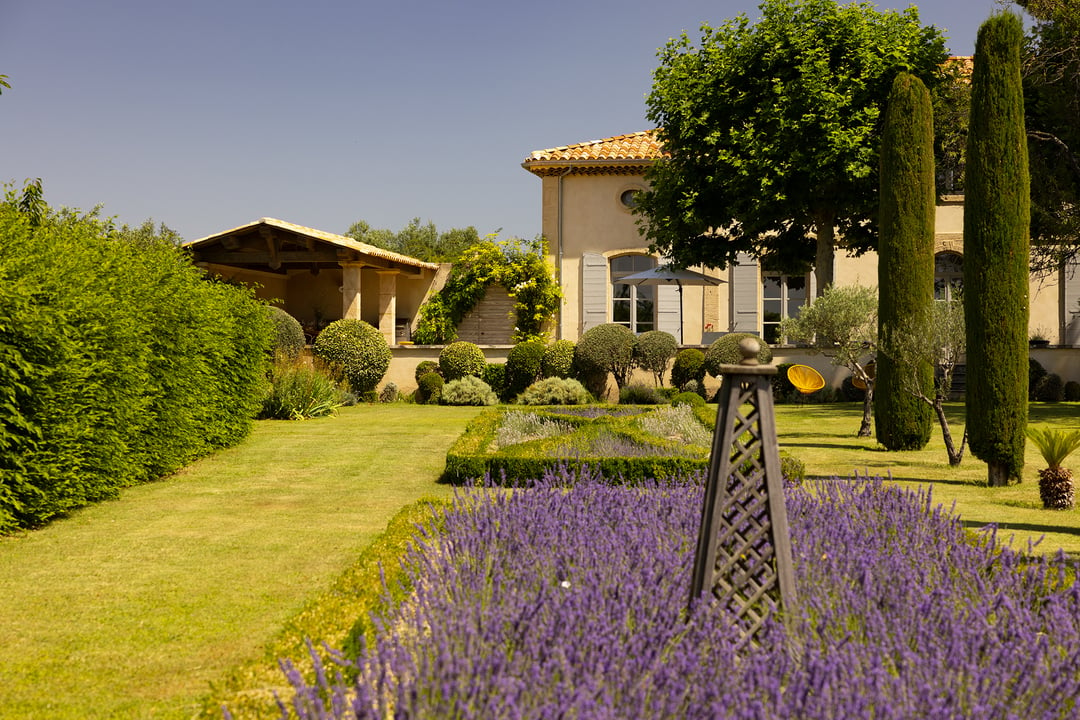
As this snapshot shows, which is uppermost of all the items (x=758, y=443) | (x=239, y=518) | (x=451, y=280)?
(x=451, y=280)

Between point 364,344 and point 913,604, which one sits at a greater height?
point 364,344

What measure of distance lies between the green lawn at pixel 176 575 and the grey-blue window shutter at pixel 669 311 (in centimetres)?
1300

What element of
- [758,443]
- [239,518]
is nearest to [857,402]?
[239,518]

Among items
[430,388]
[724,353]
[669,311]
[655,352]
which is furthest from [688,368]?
[430,388]

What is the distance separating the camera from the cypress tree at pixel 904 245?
10602 millimetres

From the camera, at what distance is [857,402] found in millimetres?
19281

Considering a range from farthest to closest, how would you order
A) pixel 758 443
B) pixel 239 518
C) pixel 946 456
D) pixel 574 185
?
pixel 574 185, pixel 946 456, pixel 239 518, pixel 758 443

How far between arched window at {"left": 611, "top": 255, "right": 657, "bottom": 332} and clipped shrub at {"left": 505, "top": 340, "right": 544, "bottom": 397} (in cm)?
354

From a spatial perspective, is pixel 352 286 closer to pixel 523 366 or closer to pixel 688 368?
pixel 523 366

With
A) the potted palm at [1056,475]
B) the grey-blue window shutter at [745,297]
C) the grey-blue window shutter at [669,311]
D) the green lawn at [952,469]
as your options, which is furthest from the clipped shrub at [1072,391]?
the potted palm at [1056,475]

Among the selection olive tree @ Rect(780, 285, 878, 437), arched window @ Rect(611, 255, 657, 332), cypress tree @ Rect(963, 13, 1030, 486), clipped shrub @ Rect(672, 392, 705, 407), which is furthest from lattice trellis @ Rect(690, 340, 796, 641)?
arched window @ Rect(611, 255, 657, 332)

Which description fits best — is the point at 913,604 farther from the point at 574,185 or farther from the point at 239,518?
the point at 574,185

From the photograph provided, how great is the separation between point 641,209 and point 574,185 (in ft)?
11.0

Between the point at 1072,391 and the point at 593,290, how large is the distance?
11724 millimetres
